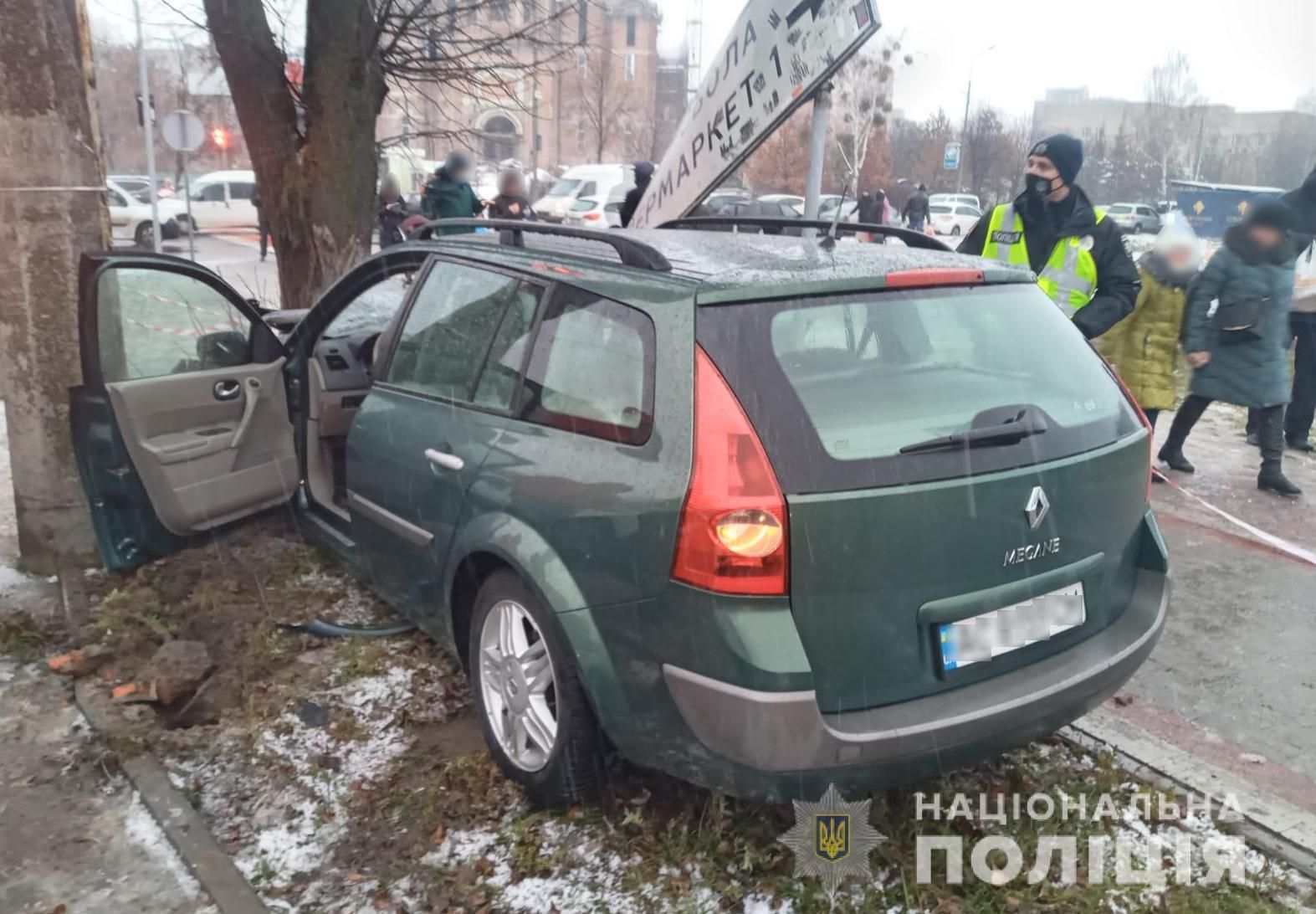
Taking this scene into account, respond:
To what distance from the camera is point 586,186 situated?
29.1 metres

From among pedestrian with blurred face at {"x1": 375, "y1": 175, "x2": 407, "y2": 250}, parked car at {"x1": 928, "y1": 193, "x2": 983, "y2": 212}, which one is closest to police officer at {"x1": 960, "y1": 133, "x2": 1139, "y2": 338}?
pedestrian with blurred face at {"x1": 375, "y1": 175, "x2": 407, "y2": 250}

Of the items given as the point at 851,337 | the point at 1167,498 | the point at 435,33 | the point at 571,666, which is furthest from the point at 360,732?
the point at 435,33

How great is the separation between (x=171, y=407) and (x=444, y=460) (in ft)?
5.70

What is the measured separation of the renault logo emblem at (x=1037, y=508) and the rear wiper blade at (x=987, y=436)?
0.47 ft

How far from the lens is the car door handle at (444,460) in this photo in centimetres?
321

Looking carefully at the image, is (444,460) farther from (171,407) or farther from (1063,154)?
(1063,154)

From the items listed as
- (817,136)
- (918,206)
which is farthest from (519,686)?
(918,206)

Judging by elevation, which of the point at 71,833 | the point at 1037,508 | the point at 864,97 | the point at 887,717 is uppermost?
the point at 864,97

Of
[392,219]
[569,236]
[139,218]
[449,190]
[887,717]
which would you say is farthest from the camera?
[139,218]

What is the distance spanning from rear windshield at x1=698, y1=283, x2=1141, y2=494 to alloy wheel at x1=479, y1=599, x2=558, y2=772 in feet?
3.18

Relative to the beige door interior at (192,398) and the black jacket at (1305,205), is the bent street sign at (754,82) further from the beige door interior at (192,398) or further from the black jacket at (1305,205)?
the black jacket at (1305,205)

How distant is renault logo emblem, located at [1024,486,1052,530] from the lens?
259 cm

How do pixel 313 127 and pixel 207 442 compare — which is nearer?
pixel 207 442

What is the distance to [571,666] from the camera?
2.76m
